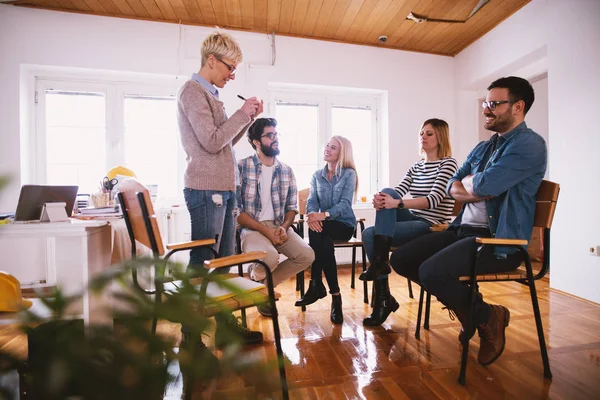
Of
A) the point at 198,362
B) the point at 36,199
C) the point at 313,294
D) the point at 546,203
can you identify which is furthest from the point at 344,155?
the point at 198,362

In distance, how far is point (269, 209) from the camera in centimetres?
235

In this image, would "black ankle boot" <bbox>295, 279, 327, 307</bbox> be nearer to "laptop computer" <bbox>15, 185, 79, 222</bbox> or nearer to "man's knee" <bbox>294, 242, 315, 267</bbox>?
"man's knee" <bbox>294, 242, 315, 267</bbox>

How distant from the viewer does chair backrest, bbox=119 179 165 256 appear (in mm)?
1367

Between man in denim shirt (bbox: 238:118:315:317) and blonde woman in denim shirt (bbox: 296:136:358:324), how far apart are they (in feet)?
0.53

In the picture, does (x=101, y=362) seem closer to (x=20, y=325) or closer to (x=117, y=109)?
(x=20, y=325)

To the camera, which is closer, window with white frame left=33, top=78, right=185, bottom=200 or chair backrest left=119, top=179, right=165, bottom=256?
chair backrest left=119, top=179, right=165, bottom=256

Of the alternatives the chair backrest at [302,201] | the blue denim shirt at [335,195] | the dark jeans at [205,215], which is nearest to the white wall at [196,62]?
the chair backrest at [302,201]

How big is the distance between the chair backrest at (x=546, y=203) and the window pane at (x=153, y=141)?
334 cm

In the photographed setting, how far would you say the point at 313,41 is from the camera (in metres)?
4.02

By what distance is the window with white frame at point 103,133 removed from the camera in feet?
11.8

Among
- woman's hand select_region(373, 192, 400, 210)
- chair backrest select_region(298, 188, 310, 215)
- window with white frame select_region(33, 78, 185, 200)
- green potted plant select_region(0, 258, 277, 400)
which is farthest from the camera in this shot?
window with white frame select_region(33, 78, 185, 200)

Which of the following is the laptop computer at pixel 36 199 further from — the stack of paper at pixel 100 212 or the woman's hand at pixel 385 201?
the woman's hand at pixel 385 201

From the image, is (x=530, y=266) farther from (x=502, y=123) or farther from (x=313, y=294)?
(x=313, y=294)

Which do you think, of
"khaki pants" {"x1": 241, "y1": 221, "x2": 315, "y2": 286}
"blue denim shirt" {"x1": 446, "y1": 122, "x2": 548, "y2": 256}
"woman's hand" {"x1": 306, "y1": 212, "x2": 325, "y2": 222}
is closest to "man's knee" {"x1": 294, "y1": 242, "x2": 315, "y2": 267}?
"khaki pants" {"x1": 241, "y1": 221, "x2": 315, "y2": 286}
